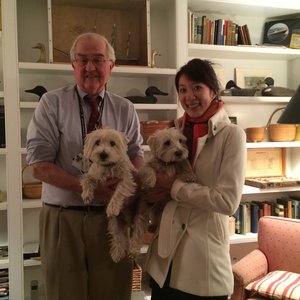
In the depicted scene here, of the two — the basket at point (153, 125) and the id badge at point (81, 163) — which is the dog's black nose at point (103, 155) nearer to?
the id badge at point (81, 163)

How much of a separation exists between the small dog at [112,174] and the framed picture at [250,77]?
81.0 inches

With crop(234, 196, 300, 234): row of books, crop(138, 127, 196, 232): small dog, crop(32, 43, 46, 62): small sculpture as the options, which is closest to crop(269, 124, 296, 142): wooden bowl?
crop(234, 196, 300, 234): row of books

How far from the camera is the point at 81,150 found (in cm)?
159

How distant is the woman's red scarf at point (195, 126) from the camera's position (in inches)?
56.3

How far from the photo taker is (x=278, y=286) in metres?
2.16

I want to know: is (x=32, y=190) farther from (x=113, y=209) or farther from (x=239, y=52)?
(x=239, y=52)

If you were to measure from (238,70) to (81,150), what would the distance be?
2185 mm

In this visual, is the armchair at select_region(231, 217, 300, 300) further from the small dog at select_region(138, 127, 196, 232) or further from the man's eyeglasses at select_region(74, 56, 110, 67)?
the man's eyeglasses at select_region(74, 56, 110, 67)

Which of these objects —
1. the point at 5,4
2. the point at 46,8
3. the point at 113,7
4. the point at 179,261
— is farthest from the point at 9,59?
the point at 179,261

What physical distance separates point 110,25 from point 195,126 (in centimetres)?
170

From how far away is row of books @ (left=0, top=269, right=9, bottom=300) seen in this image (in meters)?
2.54

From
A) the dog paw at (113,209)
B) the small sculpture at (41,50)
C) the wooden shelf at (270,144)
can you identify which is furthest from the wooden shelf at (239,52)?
the dog paw at (113,209)

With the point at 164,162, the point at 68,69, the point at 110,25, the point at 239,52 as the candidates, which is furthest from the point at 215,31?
the point at 164,162

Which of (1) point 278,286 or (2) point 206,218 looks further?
(1) point 278,286
